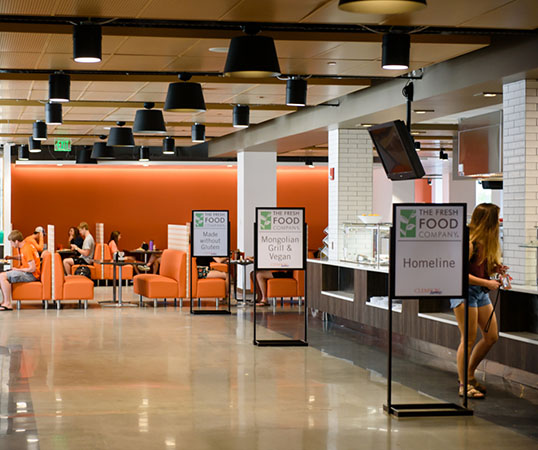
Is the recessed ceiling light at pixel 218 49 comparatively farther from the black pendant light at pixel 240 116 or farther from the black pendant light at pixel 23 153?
the black pendant light at pixel 23 153

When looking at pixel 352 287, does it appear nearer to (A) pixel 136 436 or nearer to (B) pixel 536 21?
(B) pixel 536 21

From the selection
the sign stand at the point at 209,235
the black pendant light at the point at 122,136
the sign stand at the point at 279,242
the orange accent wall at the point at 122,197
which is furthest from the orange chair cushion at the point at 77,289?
the orange accent wall at the point at 122,197

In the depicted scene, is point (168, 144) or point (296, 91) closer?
point (296, 91)

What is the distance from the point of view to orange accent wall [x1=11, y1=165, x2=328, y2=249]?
20406mm

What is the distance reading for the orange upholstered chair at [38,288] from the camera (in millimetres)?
13336

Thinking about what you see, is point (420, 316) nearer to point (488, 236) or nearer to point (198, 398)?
point (488, 236)

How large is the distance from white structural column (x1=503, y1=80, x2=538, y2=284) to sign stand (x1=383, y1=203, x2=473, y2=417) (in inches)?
67.9

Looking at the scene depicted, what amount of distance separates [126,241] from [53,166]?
2.48m

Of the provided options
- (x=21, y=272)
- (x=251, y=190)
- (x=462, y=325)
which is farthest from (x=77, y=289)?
(x=462, y=325)

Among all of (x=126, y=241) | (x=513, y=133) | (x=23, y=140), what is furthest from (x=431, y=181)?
(x=513, y=133)

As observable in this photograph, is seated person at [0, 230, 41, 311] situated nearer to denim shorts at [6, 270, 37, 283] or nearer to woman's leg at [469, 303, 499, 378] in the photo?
denim shorts at [6, 270, 37, 283]

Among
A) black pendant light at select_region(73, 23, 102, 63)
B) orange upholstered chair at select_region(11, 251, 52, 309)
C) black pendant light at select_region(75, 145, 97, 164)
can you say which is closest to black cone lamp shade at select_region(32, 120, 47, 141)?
orange upholstered chair at select_region(11, 251, 52, 309)

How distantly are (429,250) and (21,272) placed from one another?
865cm

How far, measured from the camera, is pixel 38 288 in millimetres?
13414
